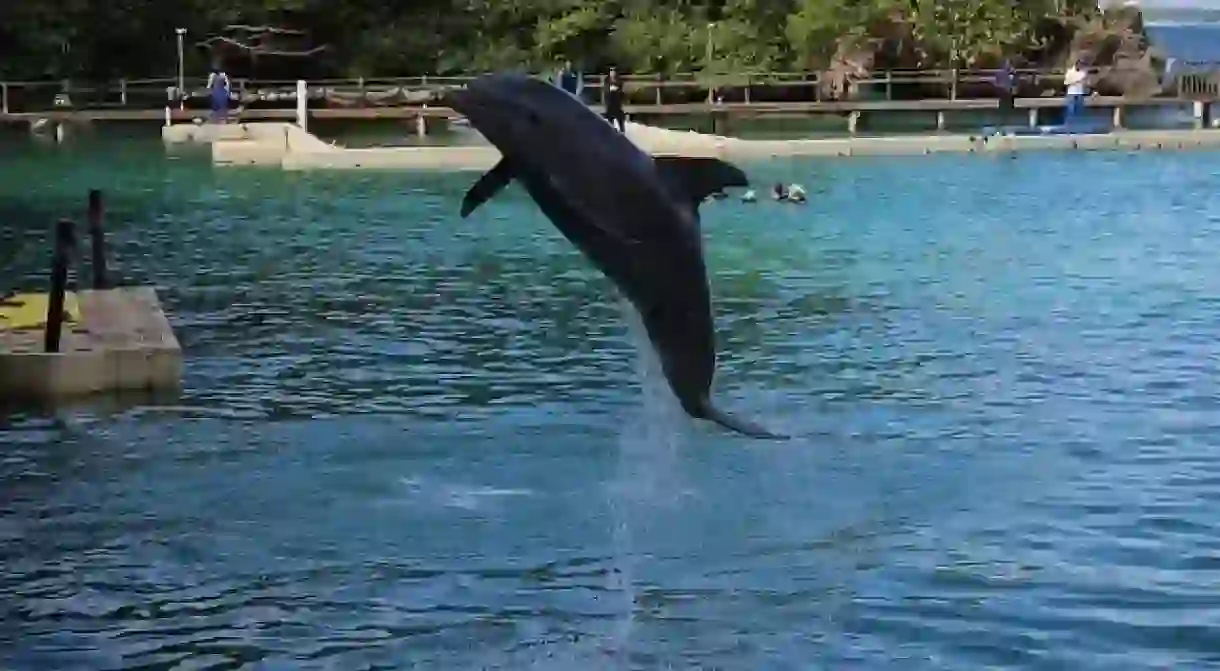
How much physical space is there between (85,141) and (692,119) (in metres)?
11.5

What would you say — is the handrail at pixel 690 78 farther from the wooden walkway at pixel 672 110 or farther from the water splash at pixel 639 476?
the water splash at pixel 639 476

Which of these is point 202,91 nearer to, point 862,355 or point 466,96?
point 862,355

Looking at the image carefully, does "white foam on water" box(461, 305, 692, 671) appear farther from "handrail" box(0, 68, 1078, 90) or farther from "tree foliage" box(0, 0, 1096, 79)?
"tree foliage" box(0, 0, 1096, 79)

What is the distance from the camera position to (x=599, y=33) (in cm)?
4522

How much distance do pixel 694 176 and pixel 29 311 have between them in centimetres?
1030

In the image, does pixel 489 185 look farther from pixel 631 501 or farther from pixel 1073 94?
pixel 1073 94

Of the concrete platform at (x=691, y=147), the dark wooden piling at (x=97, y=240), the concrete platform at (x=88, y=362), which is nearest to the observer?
the concrete platform at (x=88, y=362)

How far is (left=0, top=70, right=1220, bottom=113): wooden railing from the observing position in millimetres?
39281

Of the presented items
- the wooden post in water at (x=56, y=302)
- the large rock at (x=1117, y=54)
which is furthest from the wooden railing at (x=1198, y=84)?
the wooden post in water at (x=56, y=302)

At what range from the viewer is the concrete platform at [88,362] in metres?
12.5

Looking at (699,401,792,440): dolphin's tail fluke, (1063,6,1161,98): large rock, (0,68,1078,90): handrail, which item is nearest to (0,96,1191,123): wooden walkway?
(0,68,1078,90): handrail

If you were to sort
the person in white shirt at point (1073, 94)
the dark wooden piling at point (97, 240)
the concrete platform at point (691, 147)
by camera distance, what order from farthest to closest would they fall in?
the person in white shirt at point (1073, 94)
the concrete platform at point (691, 147)
the dark wooden piling at point (97, 240)

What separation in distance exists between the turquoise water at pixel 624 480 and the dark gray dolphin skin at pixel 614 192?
252 cm

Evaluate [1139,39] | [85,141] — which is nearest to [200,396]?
[85,141]
